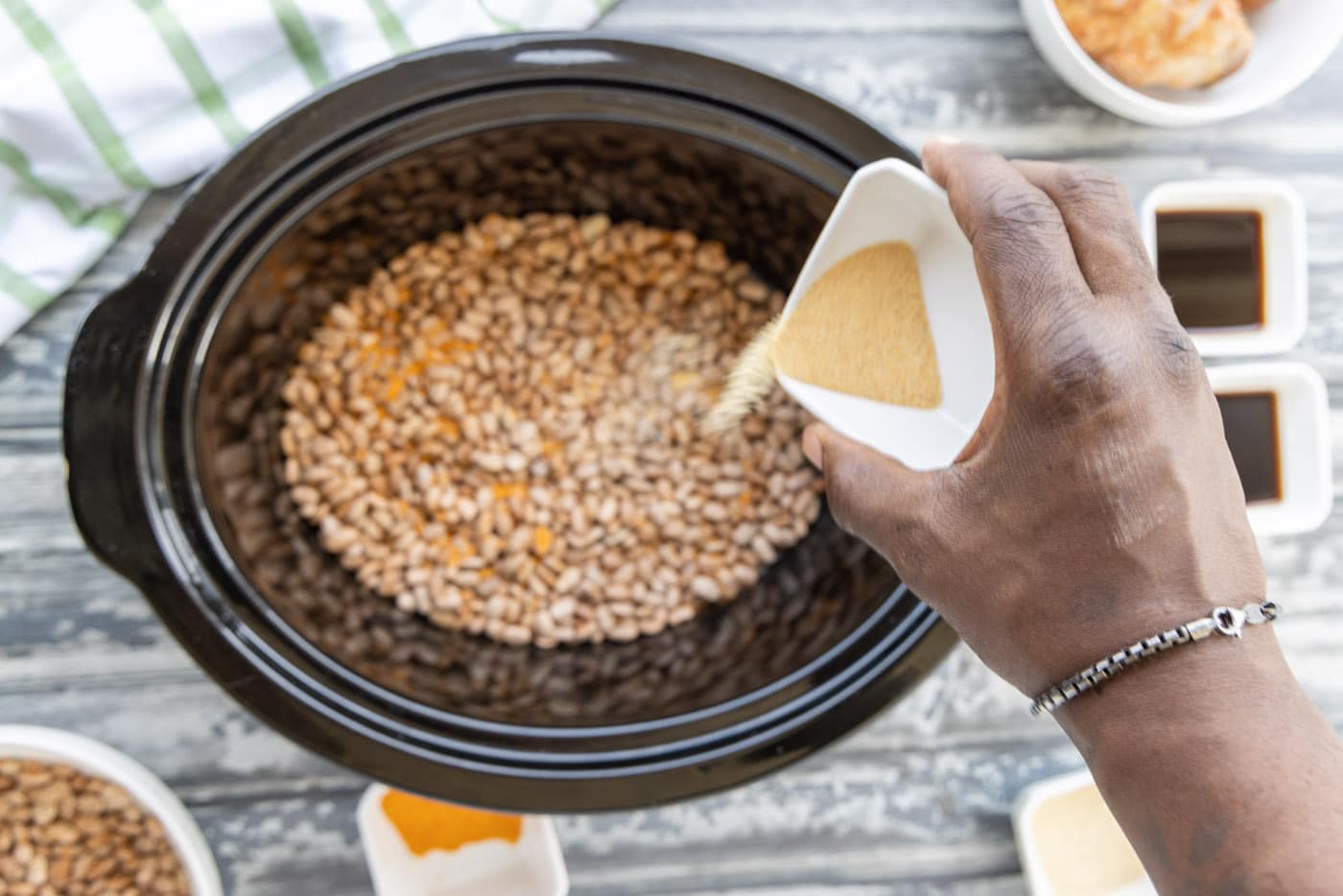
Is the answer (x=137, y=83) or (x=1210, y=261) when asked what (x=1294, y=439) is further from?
(x=137, y=83)

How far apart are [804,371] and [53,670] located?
798mm

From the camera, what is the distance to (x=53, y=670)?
1.04 metres

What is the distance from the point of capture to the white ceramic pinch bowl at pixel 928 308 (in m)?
0.75

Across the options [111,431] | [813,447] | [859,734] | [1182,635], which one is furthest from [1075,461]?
[111,431]

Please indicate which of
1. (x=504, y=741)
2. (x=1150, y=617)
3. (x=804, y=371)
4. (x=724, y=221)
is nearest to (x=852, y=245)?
(x=804, y=371)

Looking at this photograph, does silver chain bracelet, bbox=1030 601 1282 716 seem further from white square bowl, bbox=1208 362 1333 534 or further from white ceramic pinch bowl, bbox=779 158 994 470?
white square bowl, bbox=1208 362 1333 534

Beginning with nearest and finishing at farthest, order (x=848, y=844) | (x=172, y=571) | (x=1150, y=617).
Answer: (x=1150, y=617), (x=172, y=571), (x=848, y=844)

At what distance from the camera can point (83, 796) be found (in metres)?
1.01

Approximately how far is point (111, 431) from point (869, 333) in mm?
587

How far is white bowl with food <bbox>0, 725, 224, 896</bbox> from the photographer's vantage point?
37.4 inches

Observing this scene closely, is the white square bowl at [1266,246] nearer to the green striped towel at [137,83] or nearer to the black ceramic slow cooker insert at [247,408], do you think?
the black ceramic slow cooker insert at [247,408]

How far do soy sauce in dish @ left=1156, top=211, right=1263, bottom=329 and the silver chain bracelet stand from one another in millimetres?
530

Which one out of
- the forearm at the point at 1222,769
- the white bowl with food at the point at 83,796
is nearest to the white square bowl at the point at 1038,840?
the forearm at the point at 1222,769

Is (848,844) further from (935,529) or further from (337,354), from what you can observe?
(337,354)
